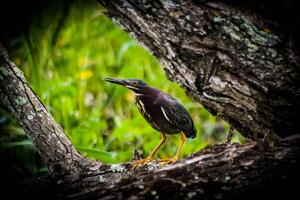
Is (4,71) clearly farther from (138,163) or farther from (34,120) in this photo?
(138,163)

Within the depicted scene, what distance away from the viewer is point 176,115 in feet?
9.95

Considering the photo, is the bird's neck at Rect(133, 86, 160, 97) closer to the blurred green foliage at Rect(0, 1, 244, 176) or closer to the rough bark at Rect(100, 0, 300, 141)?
the rough bark at Rect(100, 0, 300, 141)

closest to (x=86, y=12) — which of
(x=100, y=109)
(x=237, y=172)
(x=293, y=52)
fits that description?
(x=100, y=109)

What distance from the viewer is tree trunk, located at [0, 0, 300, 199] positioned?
270 centimetres

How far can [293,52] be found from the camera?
2996 millimetres

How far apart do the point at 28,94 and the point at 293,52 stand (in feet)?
5.26

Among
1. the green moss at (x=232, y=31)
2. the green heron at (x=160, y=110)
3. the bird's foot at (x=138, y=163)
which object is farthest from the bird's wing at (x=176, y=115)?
the green moss at (x=232, y=31)

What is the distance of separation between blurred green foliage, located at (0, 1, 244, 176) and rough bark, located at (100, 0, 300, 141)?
113 cm

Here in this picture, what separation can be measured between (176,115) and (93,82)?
2798mm

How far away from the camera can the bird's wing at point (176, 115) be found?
3.02 metres

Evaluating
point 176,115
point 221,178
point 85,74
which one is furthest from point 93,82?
point 221,178

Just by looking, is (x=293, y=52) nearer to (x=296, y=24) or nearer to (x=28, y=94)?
(x=296, y=24)

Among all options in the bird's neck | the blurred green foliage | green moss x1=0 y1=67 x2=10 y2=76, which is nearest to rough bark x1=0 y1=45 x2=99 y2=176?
green moss x1=0 y1=67 x2=10 y2=76

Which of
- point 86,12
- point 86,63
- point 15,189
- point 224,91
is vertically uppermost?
point 86,12
